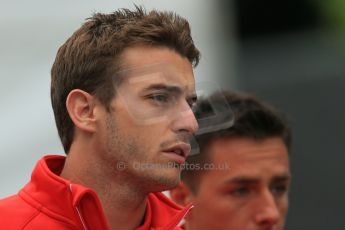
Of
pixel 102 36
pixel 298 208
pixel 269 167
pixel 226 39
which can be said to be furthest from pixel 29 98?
pixel 102 36

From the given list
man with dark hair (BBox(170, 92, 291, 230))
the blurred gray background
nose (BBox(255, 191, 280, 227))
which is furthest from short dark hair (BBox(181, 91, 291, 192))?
the blurred gray background

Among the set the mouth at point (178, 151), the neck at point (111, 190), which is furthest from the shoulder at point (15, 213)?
the mouth at point (178, 151)

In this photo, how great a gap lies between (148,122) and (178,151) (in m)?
0.14

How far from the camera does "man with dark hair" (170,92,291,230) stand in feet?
11.7

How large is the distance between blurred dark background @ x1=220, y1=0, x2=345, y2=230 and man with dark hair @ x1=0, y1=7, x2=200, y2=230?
9.44 feet

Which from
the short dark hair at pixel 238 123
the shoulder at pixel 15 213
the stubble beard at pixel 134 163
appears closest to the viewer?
the shoulder at pixel 15 213

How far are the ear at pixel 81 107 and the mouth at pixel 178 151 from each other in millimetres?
273

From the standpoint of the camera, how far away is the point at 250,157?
3.69 m

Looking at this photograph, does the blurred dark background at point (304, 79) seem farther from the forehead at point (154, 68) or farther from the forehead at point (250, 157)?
the forehead at point (154, 68)

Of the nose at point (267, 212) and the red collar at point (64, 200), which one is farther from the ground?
the red collar at point (64, 200)

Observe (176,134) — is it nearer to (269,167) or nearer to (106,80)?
(106,80)

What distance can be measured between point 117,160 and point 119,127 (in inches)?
4.2

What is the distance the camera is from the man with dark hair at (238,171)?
3572mm

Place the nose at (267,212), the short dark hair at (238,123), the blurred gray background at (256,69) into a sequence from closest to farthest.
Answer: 1. the nose at (267,212)
2. the short dark hair at (238,123)
3. the blurred gray background at (256,69)
